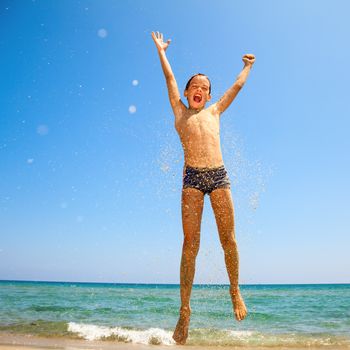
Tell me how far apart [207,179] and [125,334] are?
28.5ft

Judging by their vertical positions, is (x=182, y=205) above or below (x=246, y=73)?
below

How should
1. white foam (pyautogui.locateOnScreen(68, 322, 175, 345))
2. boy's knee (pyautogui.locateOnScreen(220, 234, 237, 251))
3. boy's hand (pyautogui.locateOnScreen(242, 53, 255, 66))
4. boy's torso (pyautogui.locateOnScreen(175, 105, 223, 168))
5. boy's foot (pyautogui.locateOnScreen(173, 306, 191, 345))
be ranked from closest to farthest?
boy's foot (pyautogui.locateOnScreen(173, 306, 191, 345)), boy's knee (pyautogui.locateOnScreen(220, 234, 237, 251)), boy's torso (pyautogui.locateOnScreen(175, 105, 223, 168)), boy's hand (pyautogui.locateOnScreen(242, 53, 255, 66)), white foam (pyautogui.locateOnScreen(68, 322, 175, 345))

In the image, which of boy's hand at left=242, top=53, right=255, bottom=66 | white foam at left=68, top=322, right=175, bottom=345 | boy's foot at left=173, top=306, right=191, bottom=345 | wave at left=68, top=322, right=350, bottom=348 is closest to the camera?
boy's foot at left=173, top=306, right=191, bottom=345

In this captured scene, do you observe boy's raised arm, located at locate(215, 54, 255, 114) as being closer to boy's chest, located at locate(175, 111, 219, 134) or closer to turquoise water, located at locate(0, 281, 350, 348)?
boy's chest, located at locate(175, 111, 219, 134)

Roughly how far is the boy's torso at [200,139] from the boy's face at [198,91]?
177 mm

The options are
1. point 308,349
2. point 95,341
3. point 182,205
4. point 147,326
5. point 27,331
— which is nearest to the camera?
point 182,205

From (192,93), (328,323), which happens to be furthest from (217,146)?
(328,323)

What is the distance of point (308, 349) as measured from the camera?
9.98m

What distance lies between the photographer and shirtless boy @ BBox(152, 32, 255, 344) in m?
4.77

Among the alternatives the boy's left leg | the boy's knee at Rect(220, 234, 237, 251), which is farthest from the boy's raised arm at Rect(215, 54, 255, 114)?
the boy's knee at Rect(220, 234, 237, 251)

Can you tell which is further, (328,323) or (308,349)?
(328,323)

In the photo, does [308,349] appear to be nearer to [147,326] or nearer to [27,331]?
[147,326]

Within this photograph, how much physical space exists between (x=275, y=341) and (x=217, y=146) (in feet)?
26.5

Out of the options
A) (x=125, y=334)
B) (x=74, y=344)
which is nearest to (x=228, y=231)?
(x=74, y=344)
